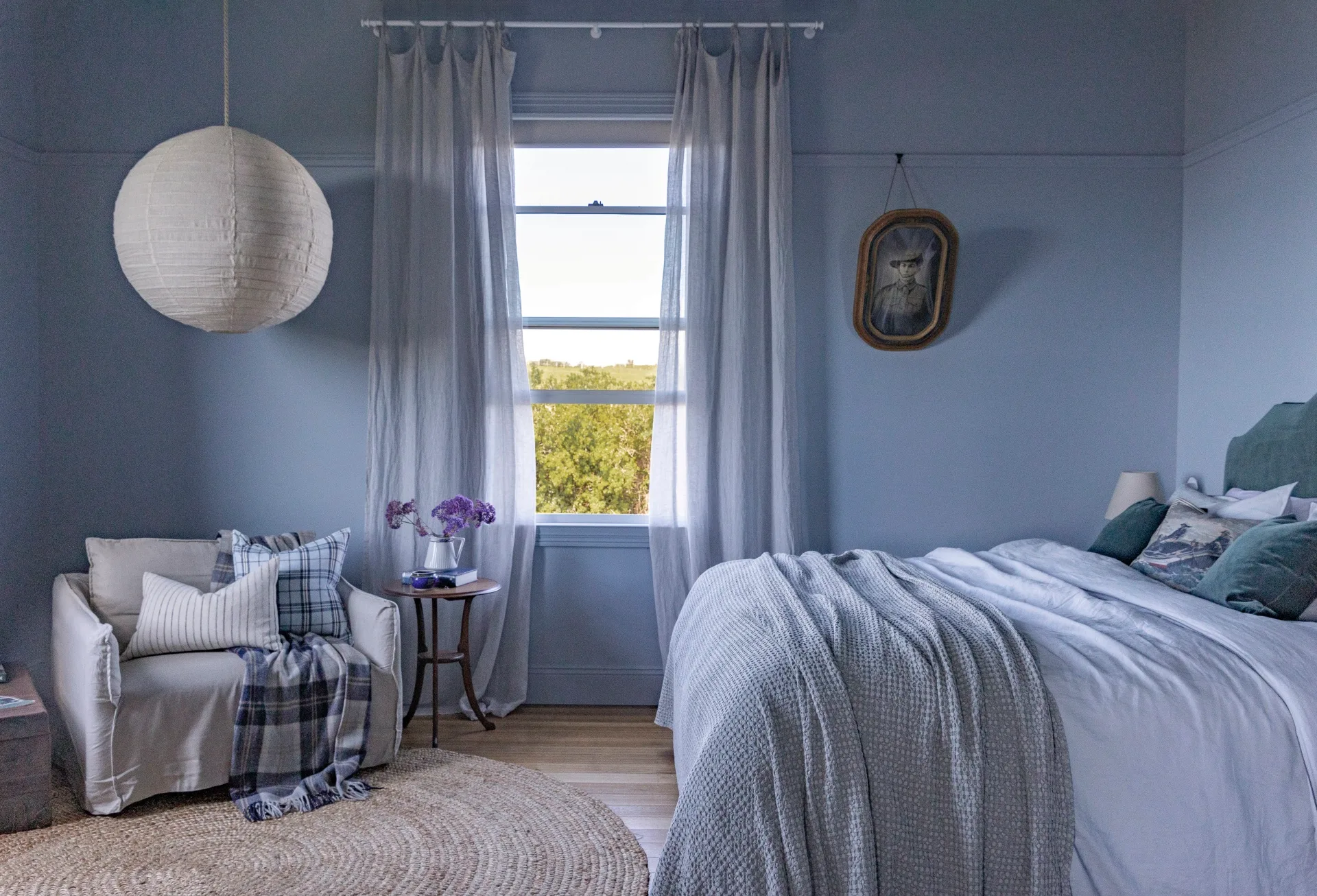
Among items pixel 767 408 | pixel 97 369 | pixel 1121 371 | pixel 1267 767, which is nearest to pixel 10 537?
pixel 97 369

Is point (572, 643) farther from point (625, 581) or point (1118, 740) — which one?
point (1118, 740)

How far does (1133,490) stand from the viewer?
373 centimetres

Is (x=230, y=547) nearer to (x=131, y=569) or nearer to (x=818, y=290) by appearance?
(x=131, y=569)

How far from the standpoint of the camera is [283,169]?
323 cm

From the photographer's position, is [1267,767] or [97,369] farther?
[97,369]

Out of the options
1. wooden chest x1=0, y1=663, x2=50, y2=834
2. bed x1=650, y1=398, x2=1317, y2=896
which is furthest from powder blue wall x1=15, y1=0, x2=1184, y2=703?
bed x1=650, y1=398, x2=1317, y2=896

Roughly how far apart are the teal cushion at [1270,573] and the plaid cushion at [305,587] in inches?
108

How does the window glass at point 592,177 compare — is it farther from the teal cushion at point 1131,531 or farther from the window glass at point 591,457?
the teal cushion at point 1131,531

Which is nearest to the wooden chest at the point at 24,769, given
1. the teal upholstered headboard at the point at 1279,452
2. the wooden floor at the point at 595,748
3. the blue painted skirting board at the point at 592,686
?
the wooden floor at the point at 595,748

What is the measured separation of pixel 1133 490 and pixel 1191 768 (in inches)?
81.7

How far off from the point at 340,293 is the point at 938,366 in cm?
254

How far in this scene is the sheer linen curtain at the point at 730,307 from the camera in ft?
12.7

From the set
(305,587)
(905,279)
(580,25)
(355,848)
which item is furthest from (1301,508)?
(305,587)

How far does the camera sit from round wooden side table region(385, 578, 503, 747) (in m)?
3.46
